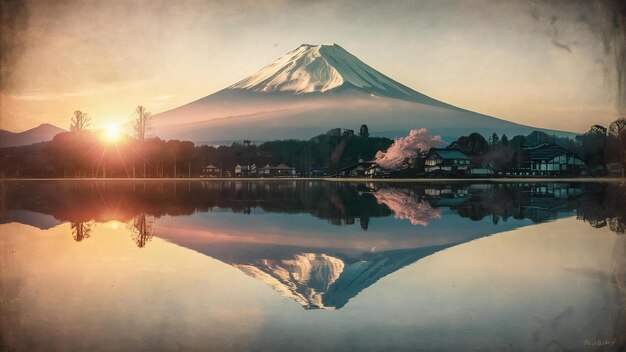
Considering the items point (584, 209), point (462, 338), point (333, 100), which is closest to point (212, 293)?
point (462, 338)

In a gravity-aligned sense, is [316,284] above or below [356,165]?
below

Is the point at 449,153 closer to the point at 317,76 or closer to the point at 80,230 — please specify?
the point at 317,76

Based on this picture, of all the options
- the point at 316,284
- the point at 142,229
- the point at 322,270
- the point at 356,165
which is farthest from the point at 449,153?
the point at 316,284

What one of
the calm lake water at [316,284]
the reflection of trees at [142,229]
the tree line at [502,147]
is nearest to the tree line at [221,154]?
the tree line at [502,147]

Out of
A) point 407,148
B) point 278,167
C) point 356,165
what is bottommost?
point 278,167

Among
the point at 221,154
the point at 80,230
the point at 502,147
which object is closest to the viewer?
the point at 80,230

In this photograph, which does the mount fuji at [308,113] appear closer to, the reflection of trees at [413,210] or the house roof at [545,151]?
the house roof at [545,151]
